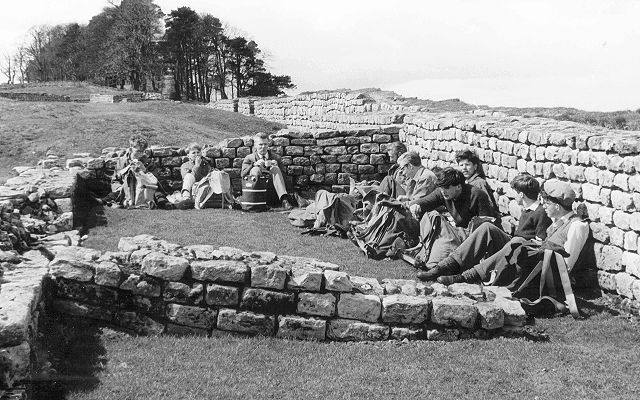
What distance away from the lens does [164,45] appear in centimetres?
6331

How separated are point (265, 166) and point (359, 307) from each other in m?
8.95

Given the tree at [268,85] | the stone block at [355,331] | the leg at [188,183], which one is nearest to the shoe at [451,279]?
the stone block at [355,331]

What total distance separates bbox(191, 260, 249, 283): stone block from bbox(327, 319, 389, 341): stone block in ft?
3.35

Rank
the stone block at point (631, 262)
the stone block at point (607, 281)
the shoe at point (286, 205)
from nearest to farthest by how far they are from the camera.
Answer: the stone block at point (631, 262), the stone block at point (607, 281), the shoe at point (286, 205)

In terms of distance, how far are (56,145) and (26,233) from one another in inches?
533

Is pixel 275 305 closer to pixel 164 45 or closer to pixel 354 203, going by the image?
pixel 354 203

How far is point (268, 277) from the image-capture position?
684 cm

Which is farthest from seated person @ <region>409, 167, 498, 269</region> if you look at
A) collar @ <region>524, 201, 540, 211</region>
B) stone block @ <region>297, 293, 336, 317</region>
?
stone block @ <region>297, 293, 336, 317</region>

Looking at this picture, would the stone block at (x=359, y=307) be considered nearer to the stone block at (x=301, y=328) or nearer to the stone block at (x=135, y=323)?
the stone block at (x=301, y=328)

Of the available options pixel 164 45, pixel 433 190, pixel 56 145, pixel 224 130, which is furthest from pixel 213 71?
pixel 433 190

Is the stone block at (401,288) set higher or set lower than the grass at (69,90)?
lower

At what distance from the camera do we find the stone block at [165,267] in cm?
680

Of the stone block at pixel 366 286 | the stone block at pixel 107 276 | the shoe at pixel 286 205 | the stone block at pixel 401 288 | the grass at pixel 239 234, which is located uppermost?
the stone block at pixel 107 276

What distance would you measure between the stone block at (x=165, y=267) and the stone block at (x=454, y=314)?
256 centimetres
